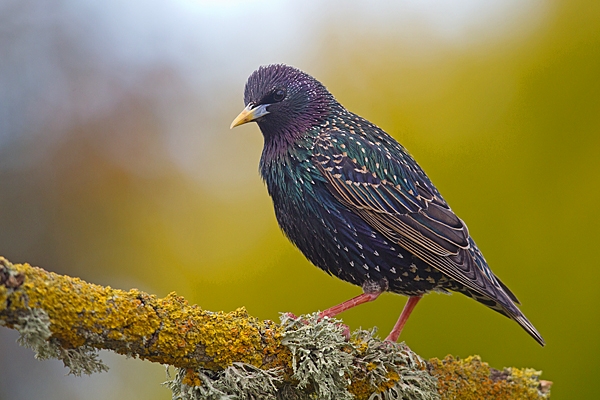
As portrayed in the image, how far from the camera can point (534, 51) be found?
537cm

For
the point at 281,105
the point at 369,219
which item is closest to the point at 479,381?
the point at 369,219

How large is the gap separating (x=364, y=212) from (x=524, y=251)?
1542 mm

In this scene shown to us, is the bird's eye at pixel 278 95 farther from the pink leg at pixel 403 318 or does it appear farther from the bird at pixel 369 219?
the pink leg at pixel 403 318

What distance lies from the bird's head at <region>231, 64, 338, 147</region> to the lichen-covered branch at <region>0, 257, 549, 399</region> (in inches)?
63.4

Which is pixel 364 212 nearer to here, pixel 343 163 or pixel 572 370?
pixel 343 163

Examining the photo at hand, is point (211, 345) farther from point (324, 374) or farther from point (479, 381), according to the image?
point (479, 381)

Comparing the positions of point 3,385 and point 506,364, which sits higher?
point 3,385

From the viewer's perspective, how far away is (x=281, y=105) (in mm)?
4656

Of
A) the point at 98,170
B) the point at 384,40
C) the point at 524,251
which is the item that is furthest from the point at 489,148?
the point at 98,170

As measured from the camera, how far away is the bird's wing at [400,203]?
411cm

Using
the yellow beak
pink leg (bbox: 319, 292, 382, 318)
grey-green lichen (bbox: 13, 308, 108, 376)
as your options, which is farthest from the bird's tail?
grey-green lichen (bbox: 13, 308, 108, 376)

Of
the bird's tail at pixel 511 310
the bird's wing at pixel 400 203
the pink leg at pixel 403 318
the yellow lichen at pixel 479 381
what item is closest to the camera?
the yellow lichen at pixel 479 381

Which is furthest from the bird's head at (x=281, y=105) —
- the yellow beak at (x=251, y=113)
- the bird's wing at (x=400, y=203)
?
the bird's wing at (x=400, y=203)

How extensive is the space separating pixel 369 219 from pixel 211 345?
1.64 metres
